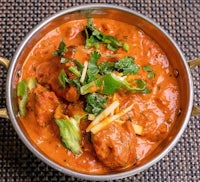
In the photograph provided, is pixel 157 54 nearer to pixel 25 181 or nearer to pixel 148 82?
pixel 148 82

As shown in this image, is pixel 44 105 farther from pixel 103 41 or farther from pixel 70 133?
pixel 103 41

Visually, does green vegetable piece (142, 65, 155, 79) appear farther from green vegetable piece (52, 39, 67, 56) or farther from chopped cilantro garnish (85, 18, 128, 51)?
green vegetable piece (52, 39, 67, 56)

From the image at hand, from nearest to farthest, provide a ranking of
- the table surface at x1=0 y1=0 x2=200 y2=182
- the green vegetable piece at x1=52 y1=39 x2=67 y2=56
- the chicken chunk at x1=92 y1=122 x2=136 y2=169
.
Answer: the chicken chunk at x1=92 y1=122 x2=136 y2=169 < the green vegetable piece at x1=52 y1=39 x2=67 y2=56 < the table surface at x1=0 y1=0 x2=200 y2=182

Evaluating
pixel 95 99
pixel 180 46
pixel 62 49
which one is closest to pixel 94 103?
pixel 95 99

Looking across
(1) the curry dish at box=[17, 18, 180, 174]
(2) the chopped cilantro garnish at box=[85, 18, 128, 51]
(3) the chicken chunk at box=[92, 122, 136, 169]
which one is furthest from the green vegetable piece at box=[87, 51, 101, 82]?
(3) the chicken chunk at box=[92, 122, 136, 169]

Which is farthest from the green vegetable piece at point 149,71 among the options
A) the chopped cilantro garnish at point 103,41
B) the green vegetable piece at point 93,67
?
the green vegetable piece at point 93,67

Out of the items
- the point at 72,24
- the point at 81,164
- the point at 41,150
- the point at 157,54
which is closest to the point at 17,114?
the point at 41,150
